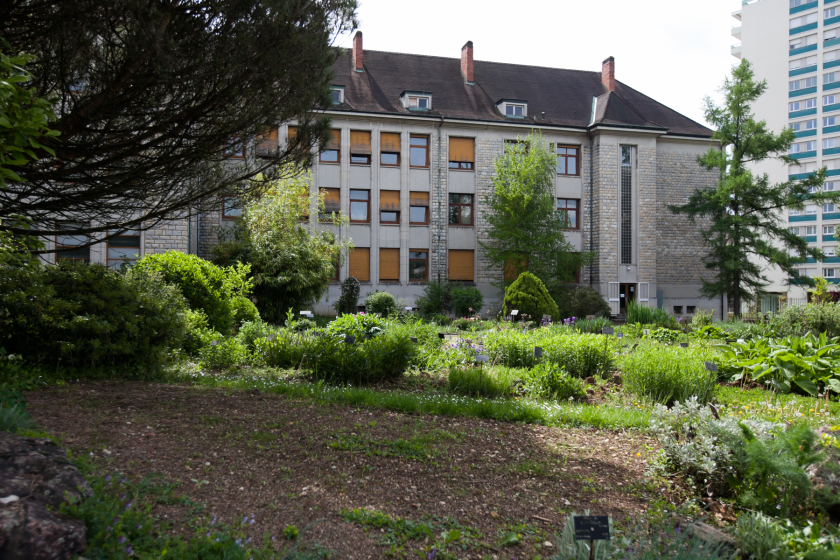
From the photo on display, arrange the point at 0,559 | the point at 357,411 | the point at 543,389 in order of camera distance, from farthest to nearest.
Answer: the point at 543,389 → the point at 357,411 → the point at 0,559

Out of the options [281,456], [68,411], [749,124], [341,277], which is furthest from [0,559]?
[749,124]

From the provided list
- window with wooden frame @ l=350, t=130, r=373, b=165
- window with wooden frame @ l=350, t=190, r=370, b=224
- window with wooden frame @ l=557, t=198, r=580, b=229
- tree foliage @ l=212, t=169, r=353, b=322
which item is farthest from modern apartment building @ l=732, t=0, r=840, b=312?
tree foliage @ l=212, t=169, r=353, b=322

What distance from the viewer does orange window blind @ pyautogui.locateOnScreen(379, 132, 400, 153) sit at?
2441cm

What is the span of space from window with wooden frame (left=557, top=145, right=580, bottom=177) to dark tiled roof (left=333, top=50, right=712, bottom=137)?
1.19 meters

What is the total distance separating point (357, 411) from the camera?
Answer: 515 cm

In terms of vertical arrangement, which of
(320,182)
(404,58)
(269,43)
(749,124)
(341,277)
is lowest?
(341,277)

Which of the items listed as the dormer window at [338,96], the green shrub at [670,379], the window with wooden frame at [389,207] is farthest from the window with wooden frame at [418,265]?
the green shrub at [670,379]

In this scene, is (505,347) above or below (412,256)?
below

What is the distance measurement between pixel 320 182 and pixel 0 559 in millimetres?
22710

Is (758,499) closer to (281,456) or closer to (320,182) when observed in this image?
(281,456)

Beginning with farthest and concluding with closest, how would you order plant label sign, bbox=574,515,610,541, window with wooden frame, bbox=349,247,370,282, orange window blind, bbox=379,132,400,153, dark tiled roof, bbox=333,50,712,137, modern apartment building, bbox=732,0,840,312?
modern apartment building, bbox=732,0,840,312
dark tiled roof, bbox=333,50,712,137
orange window blind, bbox=379,132,400,153
window with wooden frame, bbox=349,247,370,282
plant label sign, bbox=574,515,610,541

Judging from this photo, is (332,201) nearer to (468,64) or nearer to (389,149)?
(389,149)

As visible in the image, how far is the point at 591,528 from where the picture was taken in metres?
2.16

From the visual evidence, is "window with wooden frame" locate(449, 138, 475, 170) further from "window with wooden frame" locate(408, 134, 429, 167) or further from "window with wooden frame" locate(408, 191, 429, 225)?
"window with wooden frame" locate(408, 191, 429, 225)
